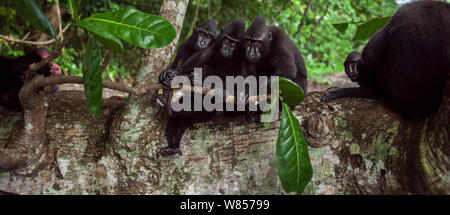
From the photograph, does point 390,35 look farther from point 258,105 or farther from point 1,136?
point 1,136

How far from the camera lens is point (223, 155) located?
9.17 feet

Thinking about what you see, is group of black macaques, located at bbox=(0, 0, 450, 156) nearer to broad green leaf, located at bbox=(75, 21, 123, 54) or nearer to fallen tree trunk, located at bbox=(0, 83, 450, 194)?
fallen tree trunk, located at bbox=(0, 83, 450, 194)

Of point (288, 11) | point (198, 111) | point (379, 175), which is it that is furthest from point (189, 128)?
point (288, 11)

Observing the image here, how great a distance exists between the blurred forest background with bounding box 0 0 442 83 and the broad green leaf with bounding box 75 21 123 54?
4.43m

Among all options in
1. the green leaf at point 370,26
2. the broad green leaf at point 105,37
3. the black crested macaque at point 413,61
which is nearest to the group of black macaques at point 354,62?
the black crested macaque at point 413,61

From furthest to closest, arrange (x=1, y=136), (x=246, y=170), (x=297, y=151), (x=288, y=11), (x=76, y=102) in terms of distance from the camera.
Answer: (x=288, y=11) → (x=76, y=102) → (x=1, y=136) → (x=246, y=170) → (x=297, y=151)

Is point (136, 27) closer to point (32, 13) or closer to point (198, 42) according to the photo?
point (32, 13)

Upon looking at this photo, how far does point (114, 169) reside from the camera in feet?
9.31

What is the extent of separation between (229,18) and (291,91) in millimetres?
6169

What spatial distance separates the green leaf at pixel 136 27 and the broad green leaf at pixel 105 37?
0.05 meters

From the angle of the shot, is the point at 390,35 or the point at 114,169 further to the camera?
the point at 390,35

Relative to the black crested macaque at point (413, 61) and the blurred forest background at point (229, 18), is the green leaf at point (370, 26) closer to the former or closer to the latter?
the black crested macaque at point (413, 61)

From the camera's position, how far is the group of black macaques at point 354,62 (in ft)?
8.86

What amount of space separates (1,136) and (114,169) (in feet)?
3.52
